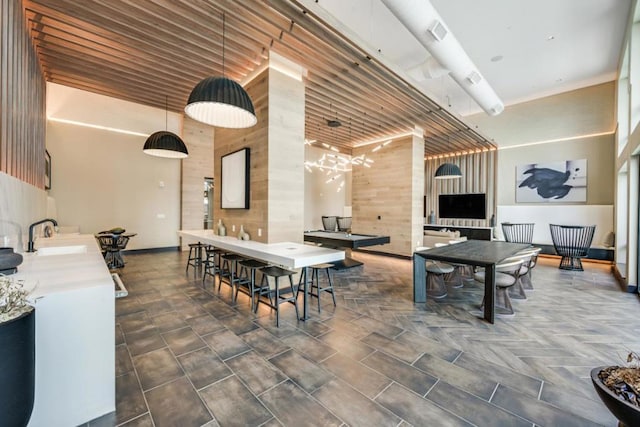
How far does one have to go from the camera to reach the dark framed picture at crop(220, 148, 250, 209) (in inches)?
171

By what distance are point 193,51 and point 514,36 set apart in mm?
5560

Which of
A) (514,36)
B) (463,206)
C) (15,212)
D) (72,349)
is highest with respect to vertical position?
(514,36)

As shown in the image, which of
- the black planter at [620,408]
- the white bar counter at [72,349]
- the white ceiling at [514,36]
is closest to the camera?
the black planter at [620,408]

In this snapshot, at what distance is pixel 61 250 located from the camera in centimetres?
305

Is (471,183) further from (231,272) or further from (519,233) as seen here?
(231,272)

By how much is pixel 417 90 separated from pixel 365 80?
0.93 meters

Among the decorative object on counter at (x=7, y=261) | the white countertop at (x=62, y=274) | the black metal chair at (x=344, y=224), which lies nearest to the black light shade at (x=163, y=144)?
the white countertop at (x=62, y=274)

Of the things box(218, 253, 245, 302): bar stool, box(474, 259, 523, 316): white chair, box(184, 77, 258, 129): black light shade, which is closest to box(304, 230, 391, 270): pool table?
box(218, 253, 245, 302): bar stool

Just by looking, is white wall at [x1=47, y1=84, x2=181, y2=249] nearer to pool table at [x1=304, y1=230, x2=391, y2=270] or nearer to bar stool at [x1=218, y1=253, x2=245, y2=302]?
bar stool at [x1=218, y1=253, x2=245, y2=302]

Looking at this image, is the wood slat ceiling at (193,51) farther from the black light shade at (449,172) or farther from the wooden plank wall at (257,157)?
the black light shade at (449,172)

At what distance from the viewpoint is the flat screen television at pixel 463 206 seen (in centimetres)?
848

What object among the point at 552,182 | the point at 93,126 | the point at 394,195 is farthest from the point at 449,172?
the point at 93,126

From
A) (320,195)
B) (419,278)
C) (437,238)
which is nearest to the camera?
(419,278)

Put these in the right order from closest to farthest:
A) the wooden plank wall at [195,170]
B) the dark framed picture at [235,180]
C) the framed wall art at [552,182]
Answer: the dark framed picture at [235,180] → the framed wall art at [552,182] → the wooden plank wall at [195,170]
